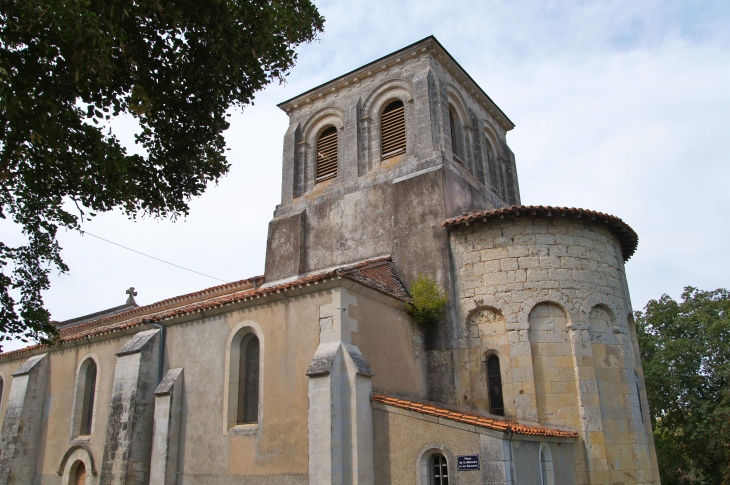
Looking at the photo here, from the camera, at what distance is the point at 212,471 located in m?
12.6

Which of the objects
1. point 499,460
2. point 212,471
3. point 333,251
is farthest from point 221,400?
point 499,460

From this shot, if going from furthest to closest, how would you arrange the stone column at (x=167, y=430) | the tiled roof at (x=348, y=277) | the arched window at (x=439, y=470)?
the stone column at (x=167, y=430)
the tiled roof at (x=348, y=277)
the arched window at (x=439, y=470)

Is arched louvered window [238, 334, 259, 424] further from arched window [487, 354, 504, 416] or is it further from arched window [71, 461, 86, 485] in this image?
arched window [71, 461, 86, 485]

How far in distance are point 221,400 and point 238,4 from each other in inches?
330

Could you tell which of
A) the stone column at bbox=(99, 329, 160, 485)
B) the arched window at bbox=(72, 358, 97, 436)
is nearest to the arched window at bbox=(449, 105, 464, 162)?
the stone column at bbox=(99, 329, 160, 485)

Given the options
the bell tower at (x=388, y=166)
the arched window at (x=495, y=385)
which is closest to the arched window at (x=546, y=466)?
the arched window at (x=495, y=385)

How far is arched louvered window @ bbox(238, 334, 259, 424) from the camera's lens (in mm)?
12820

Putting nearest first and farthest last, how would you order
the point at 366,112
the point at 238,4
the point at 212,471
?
the point at 238,4, the point at 212,471, the point at 366,112

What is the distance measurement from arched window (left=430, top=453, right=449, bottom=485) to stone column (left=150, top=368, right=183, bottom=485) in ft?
20.8

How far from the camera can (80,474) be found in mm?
16078

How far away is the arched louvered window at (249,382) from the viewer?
12.8 metres

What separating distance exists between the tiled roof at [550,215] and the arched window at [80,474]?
38.7 feet

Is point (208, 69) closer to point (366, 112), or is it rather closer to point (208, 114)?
point (208, 114)

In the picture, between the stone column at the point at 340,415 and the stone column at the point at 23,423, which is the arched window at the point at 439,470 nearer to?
the stone column at the point at 340,415
